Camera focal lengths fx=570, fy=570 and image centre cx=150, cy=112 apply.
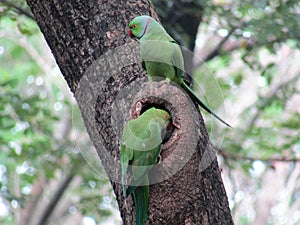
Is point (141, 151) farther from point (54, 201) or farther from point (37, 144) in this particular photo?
point (54, 201)

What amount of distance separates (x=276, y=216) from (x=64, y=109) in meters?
4.79

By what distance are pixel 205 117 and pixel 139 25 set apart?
2.24 meters

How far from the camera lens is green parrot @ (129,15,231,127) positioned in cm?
255

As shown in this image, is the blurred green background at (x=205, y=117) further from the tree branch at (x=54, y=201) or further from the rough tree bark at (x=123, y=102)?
the rough tree bark at (x=123, y=102)

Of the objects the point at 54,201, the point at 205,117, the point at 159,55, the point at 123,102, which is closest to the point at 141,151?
the point at 123,102

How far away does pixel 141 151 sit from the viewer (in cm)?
227

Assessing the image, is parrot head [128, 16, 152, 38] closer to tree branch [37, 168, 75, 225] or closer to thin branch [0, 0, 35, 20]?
thin branch [0, 0, 35, 20]

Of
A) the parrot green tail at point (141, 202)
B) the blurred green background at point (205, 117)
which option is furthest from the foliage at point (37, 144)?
the parrot green tail at point (141, 202)

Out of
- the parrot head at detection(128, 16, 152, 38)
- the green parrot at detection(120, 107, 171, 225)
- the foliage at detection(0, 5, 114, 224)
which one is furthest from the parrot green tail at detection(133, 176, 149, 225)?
the foliage at detection(0, 5, 114, 224)

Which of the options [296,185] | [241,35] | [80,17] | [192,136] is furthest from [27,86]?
[192,136]

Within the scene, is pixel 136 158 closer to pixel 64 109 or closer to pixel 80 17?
pixel 80 17

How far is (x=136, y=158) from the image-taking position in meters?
2.28

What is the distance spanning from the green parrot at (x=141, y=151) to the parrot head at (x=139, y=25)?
0.44m

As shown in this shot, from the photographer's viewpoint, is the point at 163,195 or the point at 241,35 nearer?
the point at 163,195
